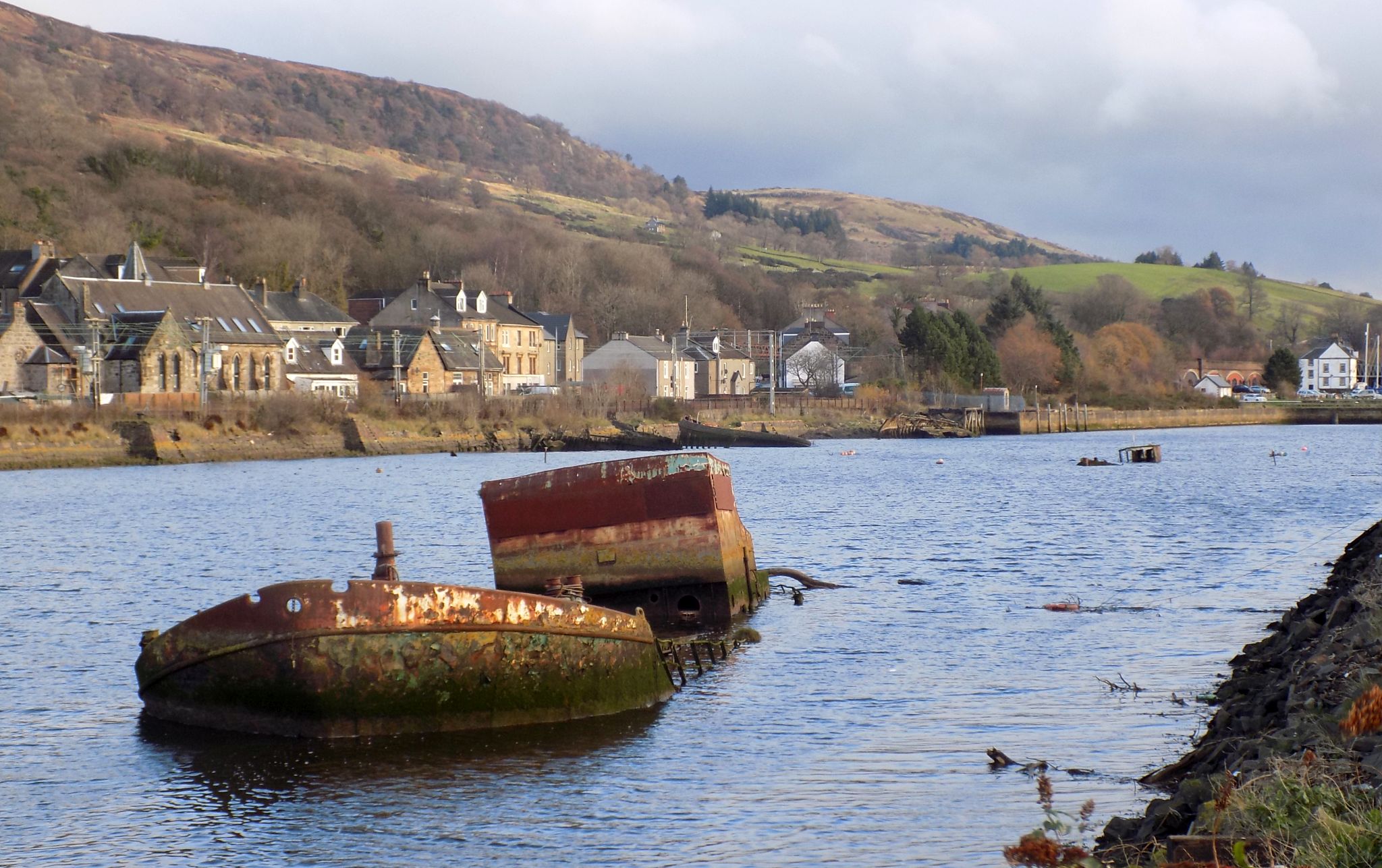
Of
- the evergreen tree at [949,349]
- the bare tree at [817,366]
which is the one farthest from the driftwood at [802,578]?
the bare tree at [817,366]

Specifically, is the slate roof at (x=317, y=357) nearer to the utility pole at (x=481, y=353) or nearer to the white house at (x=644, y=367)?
the utility pole at (x=481, y=353)

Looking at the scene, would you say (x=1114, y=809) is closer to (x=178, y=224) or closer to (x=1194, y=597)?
(x=1194, y=597)

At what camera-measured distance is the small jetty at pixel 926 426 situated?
114 metres

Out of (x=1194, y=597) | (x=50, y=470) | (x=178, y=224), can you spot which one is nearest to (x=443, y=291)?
(x=178, y=224)

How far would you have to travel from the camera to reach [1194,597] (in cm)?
2489

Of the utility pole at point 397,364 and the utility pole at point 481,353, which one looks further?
the utility pole at point 481,353

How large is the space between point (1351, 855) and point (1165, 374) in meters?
154

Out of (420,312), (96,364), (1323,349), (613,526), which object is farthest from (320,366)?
(1323,349)


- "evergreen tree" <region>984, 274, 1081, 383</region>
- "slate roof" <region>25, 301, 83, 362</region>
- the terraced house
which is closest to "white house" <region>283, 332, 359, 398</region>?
the terraced house

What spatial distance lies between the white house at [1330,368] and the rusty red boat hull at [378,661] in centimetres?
17625

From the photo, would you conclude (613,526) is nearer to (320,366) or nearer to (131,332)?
(131,332)

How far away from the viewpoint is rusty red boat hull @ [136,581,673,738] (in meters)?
13.3

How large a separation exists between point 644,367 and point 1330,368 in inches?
3982

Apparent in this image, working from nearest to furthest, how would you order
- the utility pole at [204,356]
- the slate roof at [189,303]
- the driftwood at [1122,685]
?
the driftwood at [1122,685], the utility pole at [204,356], the slate roof at [189,303]
